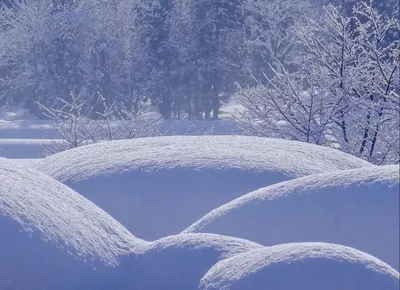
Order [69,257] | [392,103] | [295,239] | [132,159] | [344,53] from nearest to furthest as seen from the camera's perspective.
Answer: [69,257] < [295,239] < [132,159] < [392,103] < [344,53]

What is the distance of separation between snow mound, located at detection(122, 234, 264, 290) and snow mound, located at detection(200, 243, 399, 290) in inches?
10.2

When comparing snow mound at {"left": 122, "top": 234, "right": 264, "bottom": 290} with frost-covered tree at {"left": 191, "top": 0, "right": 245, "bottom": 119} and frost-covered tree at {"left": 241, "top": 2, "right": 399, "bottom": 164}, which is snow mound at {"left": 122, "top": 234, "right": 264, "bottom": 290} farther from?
frost-covered tree at {"left": 191, "top": 0, "right": 245, "bottom": 119}

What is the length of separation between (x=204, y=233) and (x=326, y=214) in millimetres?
491

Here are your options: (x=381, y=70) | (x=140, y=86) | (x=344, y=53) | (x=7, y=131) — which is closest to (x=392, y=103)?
(x=381, y=70)

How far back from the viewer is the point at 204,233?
3.64 metres

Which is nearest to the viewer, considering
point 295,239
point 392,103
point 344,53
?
point 295,239

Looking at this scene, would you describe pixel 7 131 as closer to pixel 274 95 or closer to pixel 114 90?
pixel 114 90

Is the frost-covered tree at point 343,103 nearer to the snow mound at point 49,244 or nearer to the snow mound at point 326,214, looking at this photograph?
the snow mound at point 326,214

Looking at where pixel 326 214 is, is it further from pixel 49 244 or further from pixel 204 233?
pixel 49 244

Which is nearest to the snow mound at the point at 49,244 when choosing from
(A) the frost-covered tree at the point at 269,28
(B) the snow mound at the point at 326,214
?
(B) the snow mound at the point at 326,214

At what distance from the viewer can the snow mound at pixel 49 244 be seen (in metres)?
3.30

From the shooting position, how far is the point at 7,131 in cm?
2886

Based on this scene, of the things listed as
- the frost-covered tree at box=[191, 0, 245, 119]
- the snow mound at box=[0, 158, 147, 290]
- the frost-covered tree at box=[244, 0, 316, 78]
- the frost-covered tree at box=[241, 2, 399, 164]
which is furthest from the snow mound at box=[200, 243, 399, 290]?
the frost-covered tree at box=[244, 0, 316, 78]

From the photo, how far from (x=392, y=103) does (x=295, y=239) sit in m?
→ 7.22
